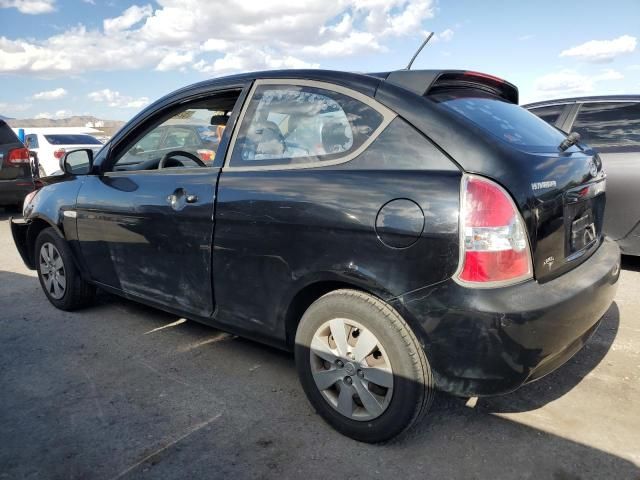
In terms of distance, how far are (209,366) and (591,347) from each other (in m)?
2.43

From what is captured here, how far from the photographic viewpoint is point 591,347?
10.9 feet

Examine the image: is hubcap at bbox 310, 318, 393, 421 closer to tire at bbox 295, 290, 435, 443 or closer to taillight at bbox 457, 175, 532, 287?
tire at bbox 295, 290, 435, 443

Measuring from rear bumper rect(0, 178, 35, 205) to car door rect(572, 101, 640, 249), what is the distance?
26.3ft

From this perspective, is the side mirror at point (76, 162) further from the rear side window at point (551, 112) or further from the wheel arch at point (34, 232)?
the rear side window at point (551, 112)

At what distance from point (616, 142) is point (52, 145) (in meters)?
12.6

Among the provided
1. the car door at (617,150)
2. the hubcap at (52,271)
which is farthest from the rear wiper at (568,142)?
the hubcap at (52,271)

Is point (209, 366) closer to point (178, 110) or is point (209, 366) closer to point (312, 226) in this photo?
point (312, 226)

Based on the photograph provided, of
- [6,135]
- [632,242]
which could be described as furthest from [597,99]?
[6,135]

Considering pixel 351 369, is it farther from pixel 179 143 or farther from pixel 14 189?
pixel 14 189

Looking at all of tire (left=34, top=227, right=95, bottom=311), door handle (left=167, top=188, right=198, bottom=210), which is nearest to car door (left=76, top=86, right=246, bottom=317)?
door handle (left=167, top=188, right=198, bottom=210)

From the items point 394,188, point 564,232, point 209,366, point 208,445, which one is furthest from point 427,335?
Answer: point 209,366

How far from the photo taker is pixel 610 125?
5.03 metres

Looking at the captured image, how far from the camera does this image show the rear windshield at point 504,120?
234cm

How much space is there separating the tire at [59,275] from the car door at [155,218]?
306 millimetres
